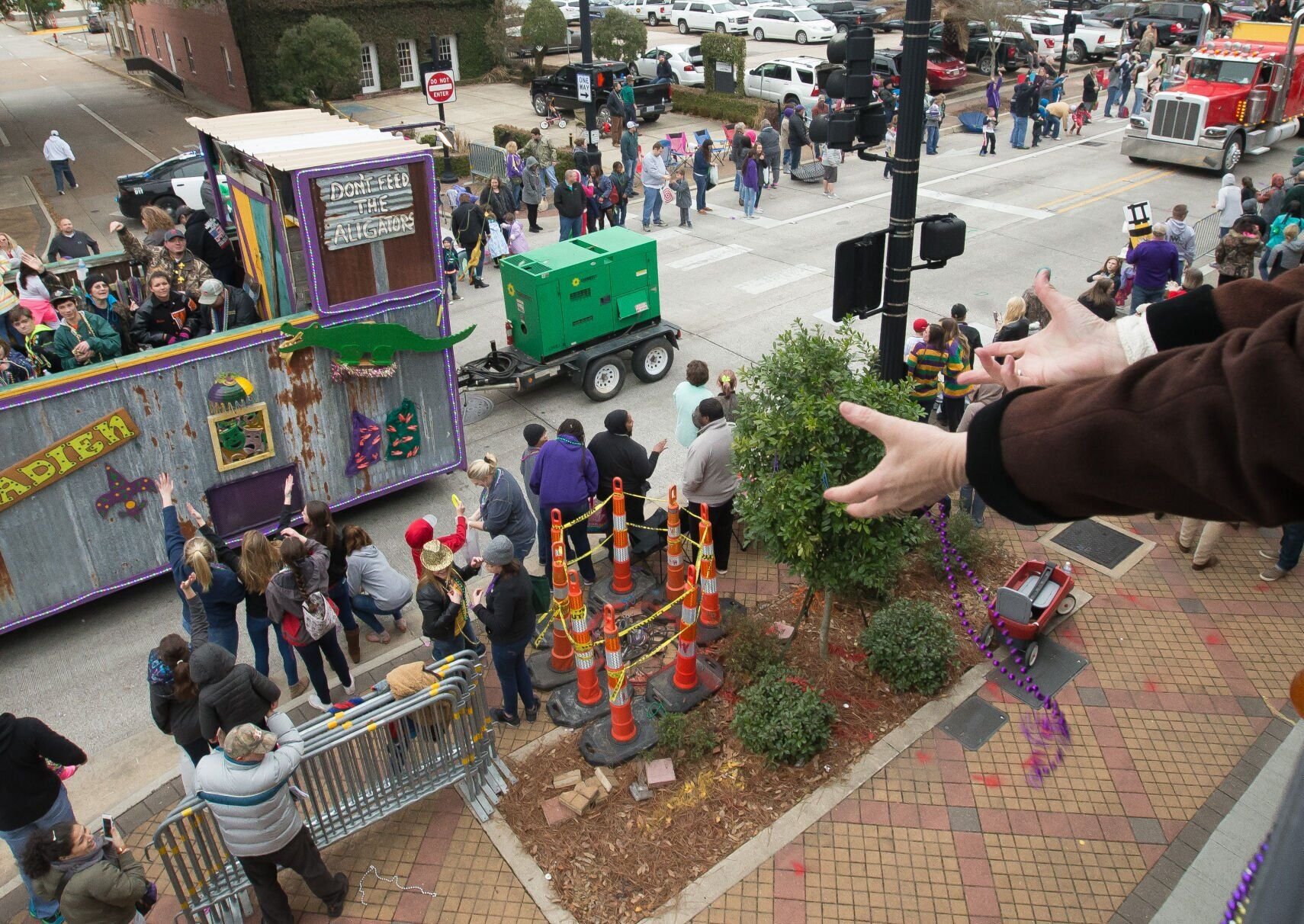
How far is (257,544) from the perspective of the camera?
7.34 metres

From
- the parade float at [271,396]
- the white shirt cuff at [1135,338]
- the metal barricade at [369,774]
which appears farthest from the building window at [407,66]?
the white shirt cuff at [1135,338]

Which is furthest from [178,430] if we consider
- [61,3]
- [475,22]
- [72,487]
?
[61,3]

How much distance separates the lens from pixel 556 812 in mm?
6422

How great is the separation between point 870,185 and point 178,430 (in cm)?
1750

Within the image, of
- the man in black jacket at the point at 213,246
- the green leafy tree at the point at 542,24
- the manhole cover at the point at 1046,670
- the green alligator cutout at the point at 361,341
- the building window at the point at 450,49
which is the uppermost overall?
the green leafy tree at the point at 542,24

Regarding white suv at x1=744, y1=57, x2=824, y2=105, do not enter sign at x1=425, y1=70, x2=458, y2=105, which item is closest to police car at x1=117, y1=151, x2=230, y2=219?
do not enter sign at x1=425, y1=70, x2=458, y2=105

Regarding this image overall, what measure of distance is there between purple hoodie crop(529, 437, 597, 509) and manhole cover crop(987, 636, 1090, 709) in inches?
143

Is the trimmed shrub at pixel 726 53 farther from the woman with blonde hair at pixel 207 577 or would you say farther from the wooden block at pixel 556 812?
the wooden block at pixel 556 812

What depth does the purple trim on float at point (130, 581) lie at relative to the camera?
8266 mm

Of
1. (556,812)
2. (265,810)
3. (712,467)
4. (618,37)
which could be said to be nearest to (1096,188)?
(618,37)

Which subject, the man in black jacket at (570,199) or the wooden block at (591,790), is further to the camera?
the man in black jacket at (570,199)

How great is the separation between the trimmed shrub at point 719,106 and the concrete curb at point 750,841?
22.0m

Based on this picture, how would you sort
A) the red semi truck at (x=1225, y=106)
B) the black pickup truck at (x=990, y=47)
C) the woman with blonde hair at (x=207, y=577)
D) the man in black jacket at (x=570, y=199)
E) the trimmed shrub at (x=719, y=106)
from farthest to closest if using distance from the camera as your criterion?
the black pickup truck at (x=990, y=47) → the trimmed shrub at (x=719, y=106) → the red semi truck at (x=1225, y=106) → the man in black jacket at (x=570, y=199) → the woman with blonde hair at (x=207, y=577)

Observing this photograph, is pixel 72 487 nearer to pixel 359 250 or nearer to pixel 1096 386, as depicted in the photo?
pixel 359 250
